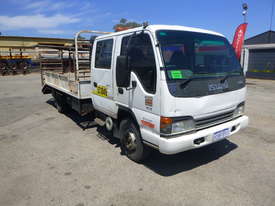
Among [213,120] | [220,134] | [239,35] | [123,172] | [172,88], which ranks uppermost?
[239,35]

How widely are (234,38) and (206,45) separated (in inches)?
416

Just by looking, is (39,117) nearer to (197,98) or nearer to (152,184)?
(152,184)

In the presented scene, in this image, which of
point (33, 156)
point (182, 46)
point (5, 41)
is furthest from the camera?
point (5, 41)

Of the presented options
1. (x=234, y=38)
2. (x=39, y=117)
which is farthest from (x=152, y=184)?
(x=234, y=38)

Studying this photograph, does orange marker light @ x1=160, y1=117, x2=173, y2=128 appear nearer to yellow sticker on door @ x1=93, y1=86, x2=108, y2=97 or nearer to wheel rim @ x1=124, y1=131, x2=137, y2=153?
wheel rim @ x1=124, y1=131, x2=137, y2=153

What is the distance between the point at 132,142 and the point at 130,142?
77 mm

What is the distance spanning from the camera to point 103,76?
4137mm

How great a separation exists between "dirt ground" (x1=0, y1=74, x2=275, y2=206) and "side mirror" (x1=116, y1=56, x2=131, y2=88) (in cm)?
149

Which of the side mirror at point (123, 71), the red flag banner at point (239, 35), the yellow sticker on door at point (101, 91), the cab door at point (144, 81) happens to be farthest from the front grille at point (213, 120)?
the red flag banner at point (239, 35)

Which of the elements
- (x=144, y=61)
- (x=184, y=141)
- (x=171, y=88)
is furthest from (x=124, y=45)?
(x=184, y=141)

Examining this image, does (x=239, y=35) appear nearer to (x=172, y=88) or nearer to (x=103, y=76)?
(x=103, y=76)

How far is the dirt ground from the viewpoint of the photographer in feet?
9.09

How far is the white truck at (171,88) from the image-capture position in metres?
2.85

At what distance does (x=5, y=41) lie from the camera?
28.5 m
